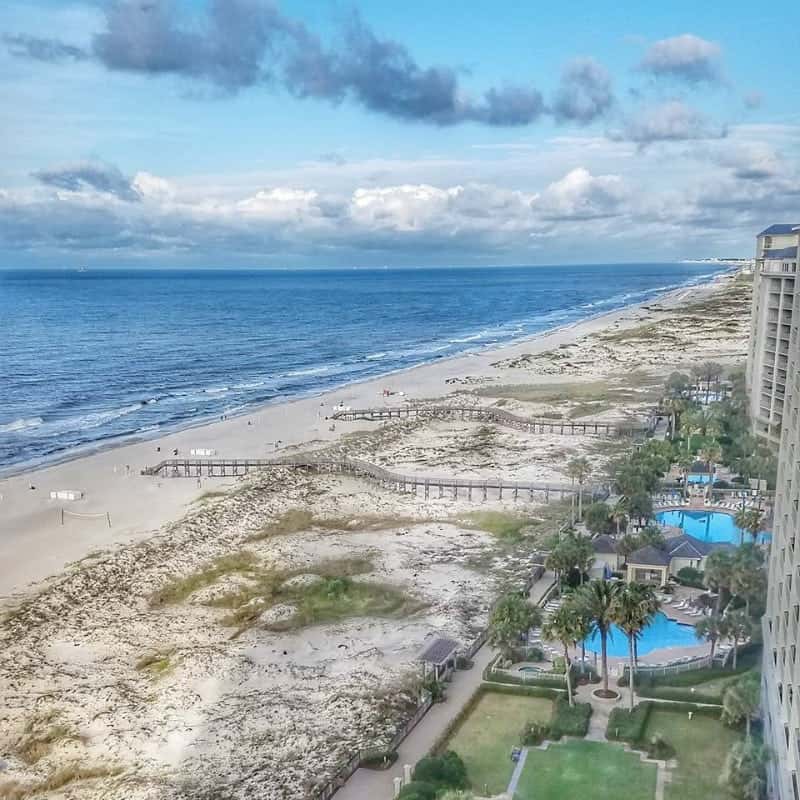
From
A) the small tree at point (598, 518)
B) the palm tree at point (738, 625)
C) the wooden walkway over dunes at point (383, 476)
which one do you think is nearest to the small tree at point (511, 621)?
the palm tree at point (738, 625)

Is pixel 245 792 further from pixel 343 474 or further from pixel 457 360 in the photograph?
pixel 457 360

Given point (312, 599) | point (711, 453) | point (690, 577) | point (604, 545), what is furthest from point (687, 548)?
point (312, 599)

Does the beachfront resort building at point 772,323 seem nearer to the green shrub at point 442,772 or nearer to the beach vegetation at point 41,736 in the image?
the green shrub at point 442,772

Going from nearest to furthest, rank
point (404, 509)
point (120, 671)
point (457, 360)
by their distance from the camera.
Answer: point (120, 671), point (404, 509), point (457, 360)

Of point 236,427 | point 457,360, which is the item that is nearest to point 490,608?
point 236,427

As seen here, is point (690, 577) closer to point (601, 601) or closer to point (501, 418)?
point (601, 601)
